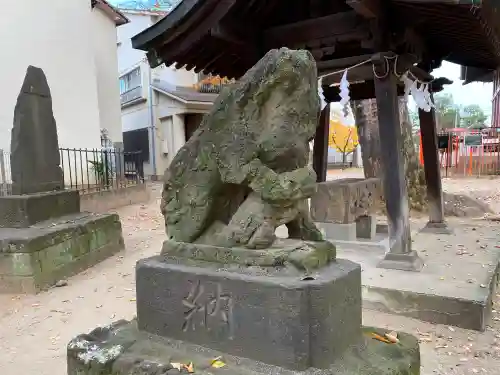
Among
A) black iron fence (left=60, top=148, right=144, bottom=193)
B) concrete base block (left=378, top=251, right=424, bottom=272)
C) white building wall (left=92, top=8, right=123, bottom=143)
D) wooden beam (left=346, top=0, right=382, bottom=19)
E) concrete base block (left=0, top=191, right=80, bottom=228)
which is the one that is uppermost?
white building wall (left=92, top=8, right=123, bottom=143)

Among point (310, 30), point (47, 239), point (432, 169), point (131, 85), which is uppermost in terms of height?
point (131, 85)

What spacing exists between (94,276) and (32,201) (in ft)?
4.28

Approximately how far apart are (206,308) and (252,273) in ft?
1.07

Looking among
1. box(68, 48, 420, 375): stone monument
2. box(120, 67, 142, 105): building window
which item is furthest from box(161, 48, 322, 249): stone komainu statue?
box(120, 67, 142, 105): building window

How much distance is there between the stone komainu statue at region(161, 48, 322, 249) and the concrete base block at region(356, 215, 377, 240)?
403cm

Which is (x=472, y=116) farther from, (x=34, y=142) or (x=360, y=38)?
(x=34, y=142)

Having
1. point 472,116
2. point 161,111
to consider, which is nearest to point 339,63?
point 161,111

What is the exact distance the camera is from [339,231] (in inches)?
237

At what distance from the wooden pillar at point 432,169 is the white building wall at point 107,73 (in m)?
11.5

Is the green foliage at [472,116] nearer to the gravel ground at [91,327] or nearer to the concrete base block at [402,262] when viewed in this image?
the concrete base block at [402,262]

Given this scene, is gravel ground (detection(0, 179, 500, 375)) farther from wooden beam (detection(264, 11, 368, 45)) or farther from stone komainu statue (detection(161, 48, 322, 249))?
wooden beam (detection(264, 11, 368, 45))

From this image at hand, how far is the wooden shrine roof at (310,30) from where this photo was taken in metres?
4.32

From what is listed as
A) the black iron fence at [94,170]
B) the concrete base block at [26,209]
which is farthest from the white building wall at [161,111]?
the concrete base block at [26,209]

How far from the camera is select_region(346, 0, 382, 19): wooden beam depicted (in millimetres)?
4047
